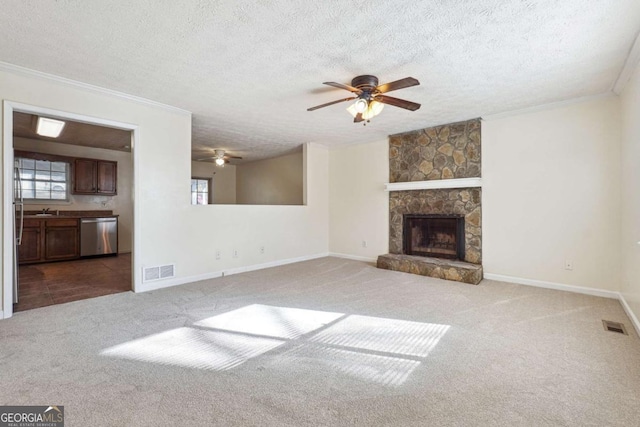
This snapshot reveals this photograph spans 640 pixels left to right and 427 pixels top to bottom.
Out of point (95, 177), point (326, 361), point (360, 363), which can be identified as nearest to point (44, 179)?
point (95, 177)

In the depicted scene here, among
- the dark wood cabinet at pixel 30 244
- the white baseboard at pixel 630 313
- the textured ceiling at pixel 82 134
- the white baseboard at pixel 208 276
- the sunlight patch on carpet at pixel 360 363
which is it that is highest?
the textured ceiling at pixel 82 134

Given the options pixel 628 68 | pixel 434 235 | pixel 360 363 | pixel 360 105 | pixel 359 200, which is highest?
pixel 628 68

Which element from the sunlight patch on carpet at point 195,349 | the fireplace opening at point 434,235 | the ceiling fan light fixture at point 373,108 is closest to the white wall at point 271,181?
the fireplace opening at point 434,235

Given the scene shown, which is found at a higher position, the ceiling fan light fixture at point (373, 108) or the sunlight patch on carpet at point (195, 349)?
the ceiling fan light fixture at point (373, 108)

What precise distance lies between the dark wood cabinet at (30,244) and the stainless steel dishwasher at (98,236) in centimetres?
61

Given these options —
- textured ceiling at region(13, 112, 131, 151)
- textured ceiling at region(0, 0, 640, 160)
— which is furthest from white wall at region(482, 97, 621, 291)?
textured ceiling at region(13, 112, 131, 151)

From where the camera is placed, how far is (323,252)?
20.3 feet

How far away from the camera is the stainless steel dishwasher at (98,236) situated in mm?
5656

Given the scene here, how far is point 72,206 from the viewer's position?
19.6 ft

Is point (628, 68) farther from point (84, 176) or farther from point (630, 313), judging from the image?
point (84, 176)

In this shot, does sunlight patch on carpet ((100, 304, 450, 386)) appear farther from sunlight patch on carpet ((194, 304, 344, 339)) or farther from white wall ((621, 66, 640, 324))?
white wall ((621, 66, 640, 324))

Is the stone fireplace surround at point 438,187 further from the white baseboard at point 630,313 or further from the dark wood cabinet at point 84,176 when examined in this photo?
the dark wood cabinet at point 84,176

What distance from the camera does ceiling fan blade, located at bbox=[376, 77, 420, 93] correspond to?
8.10ft

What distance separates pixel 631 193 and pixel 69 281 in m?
6.74
